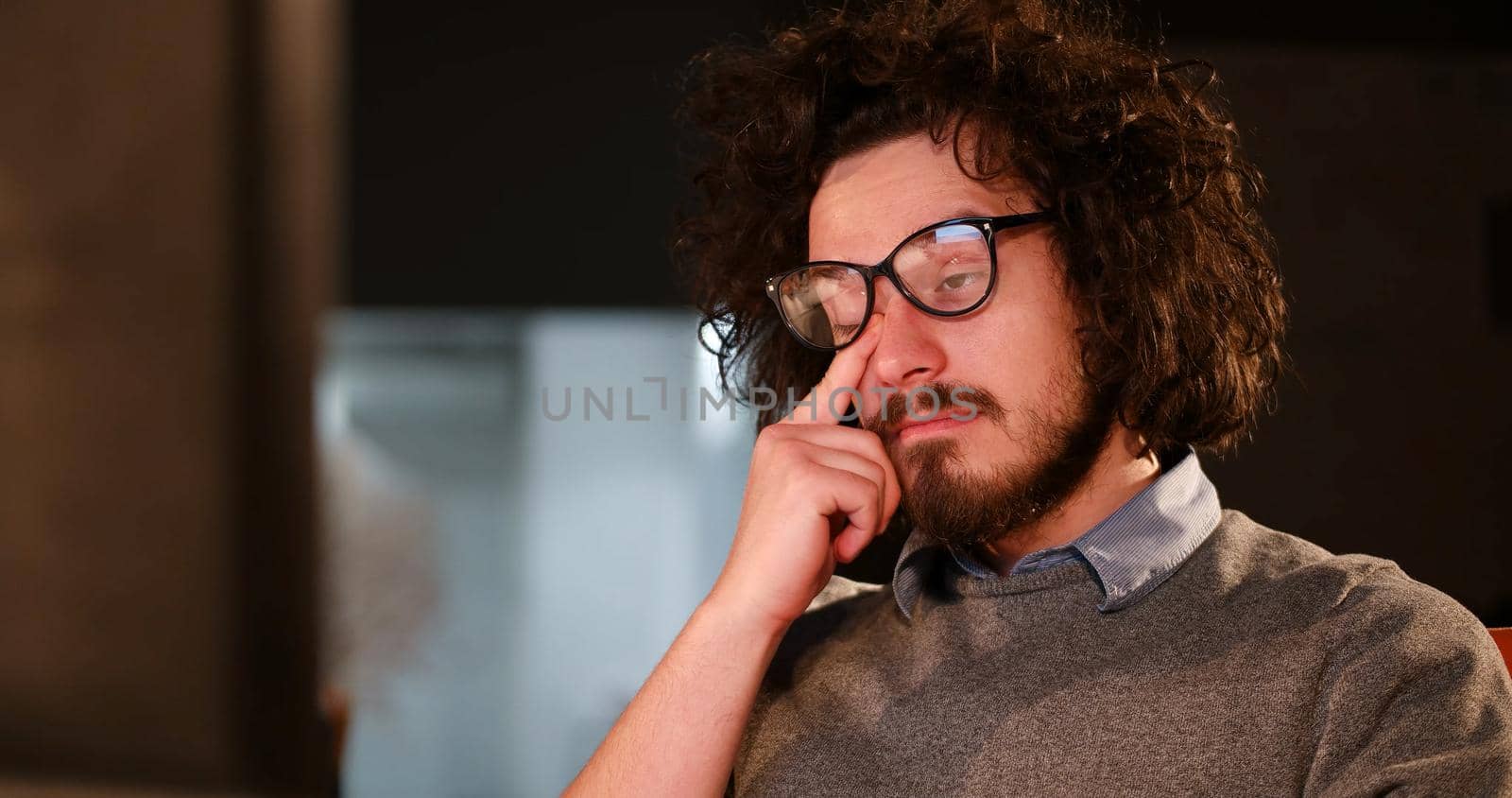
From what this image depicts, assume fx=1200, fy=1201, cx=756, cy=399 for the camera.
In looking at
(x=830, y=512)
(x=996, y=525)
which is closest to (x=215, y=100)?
(x=830, y=512)

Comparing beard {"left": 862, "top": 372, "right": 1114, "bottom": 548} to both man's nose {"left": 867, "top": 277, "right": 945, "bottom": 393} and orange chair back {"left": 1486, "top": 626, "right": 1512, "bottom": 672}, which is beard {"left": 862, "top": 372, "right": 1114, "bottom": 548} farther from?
orange chair back {"left": 1486, "top": 626, "right": 1512, "bottom": 672}

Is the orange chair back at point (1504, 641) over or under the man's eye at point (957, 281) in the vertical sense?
under

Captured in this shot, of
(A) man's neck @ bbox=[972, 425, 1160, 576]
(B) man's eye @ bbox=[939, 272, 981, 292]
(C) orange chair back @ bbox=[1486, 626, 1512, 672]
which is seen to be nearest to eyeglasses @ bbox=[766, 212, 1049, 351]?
(B) man's eye @ bbox=[939, 272, 981, 292]

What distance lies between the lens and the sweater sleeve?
93 cm

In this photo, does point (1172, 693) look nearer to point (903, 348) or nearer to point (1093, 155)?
point (903, 348)

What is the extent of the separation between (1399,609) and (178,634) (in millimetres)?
1114

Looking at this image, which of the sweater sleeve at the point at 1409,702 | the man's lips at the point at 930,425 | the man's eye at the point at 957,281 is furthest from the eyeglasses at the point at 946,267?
the sweater sleeve at the point at 1409,702

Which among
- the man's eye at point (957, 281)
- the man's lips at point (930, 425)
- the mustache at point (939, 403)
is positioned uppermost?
the man's eye at point (957, 281)

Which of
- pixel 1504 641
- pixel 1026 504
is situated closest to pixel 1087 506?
pixel 1026 504

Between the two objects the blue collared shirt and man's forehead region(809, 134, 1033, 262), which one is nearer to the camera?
the blue collared shirt

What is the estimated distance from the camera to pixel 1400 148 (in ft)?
6.88

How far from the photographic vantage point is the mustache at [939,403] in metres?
1.29

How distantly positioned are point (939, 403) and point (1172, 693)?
38 cm

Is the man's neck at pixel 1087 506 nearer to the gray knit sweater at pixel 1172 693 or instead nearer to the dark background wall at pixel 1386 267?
the gray knit sweater at pixel 1172 693
